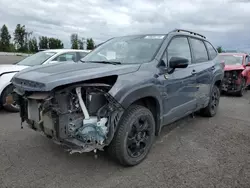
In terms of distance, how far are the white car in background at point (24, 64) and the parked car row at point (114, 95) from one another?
130 cm

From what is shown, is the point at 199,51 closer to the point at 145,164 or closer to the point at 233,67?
the point at 145,164

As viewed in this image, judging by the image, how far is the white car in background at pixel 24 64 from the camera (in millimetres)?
5164

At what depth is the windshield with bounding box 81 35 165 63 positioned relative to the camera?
3.36 meters

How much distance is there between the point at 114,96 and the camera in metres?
2.51

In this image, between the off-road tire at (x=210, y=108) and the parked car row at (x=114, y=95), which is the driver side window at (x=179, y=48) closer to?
the parked car row at (x=114, y=95)

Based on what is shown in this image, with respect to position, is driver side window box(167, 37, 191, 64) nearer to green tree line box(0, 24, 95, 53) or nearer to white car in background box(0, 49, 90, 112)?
white car in background box(0, 49, 90, 112)

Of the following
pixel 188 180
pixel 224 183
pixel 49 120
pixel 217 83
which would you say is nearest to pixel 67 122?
pixel 49 120

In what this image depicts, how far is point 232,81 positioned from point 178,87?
215 inches

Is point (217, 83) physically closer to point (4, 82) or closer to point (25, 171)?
point (25, 171)

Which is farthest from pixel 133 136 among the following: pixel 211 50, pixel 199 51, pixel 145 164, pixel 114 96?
pixel 211 50

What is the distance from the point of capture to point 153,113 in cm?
333

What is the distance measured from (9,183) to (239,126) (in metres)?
4.42

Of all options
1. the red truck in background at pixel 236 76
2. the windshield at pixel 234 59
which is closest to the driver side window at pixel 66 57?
the red truck in background at pixel 236 76

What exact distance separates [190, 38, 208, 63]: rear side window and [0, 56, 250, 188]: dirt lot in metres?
1.46
